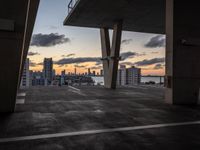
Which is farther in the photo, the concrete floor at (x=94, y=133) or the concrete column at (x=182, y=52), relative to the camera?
the concrete column at (x=182, y=52)

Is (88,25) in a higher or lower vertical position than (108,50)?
higher

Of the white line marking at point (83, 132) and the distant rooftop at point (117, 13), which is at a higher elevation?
the distant rooftop at point (117, 13)

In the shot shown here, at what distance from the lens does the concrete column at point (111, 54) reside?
66.8ft

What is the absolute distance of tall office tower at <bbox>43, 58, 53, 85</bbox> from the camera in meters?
104

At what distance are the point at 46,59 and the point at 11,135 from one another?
102 m

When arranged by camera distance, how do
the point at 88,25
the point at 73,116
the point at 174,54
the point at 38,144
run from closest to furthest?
1. the point at 38,144
2. the point at 73,116
3. the point at 174,54
4. the point at 88,25

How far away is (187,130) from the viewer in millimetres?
5676

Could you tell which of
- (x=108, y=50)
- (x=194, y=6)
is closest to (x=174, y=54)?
(x=194, y=6)

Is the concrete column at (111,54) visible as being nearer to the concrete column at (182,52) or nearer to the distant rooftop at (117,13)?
the distant rooftop at (117,13)

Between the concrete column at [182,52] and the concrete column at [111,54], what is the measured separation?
9481 millimetres

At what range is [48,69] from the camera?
103938mm

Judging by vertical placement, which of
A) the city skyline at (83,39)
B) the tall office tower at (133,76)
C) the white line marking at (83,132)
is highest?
the city skyline at (83,39)

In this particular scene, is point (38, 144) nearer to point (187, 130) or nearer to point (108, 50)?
point (187, 130)

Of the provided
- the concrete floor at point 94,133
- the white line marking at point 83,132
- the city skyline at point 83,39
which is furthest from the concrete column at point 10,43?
the city skyline at point 83,39
